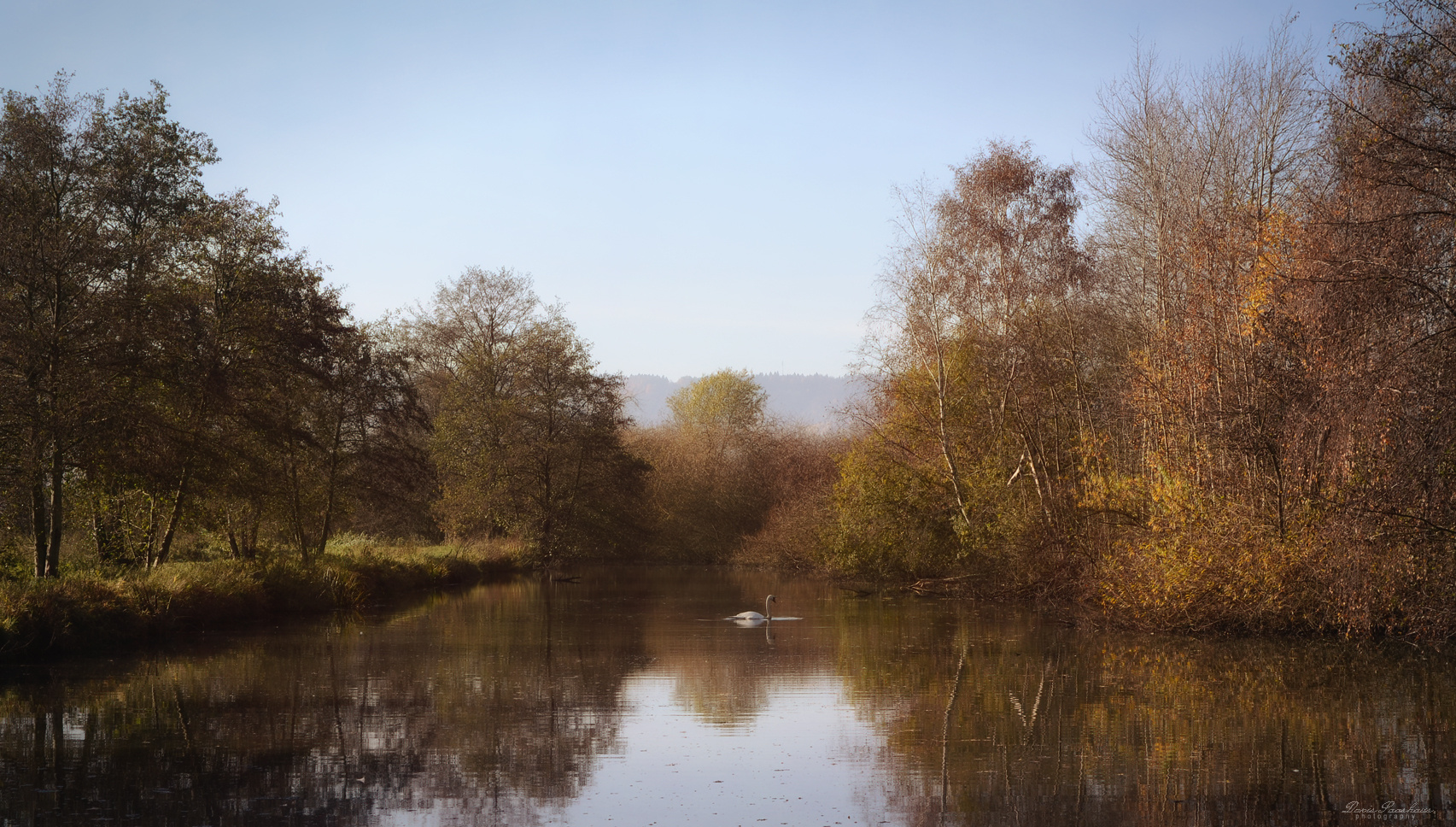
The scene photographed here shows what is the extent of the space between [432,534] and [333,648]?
2770 cm

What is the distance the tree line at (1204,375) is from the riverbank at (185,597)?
1301 centimetres

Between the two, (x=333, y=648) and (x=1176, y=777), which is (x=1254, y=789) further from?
(x=333, y=648)

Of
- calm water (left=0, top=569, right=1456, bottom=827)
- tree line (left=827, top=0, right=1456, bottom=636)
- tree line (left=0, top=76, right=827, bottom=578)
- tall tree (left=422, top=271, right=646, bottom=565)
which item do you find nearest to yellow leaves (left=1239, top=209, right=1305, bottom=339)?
tree line (left=827, top=0, right=1456, bottom=636)

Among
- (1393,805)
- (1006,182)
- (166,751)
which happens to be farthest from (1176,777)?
(1006,182)

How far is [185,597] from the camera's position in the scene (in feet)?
58.7

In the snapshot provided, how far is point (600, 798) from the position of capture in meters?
7.65

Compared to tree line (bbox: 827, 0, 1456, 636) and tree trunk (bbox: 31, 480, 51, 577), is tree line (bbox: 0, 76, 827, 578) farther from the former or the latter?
tree line (bbox: 827, 0, 1456, 636)

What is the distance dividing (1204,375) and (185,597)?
17.1m

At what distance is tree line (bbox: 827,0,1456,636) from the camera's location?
35.3ft

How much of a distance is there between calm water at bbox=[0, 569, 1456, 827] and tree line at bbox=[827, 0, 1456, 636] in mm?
1537

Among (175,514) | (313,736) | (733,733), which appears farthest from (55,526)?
(733,733)

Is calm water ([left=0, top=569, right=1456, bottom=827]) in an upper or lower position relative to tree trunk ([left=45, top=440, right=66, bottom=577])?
lower

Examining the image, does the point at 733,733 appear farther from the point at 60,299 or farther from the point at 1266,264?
the point at 60,299

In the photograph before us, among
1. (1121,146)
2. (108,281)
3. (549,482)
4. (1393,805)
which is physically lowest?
(1393,805)
